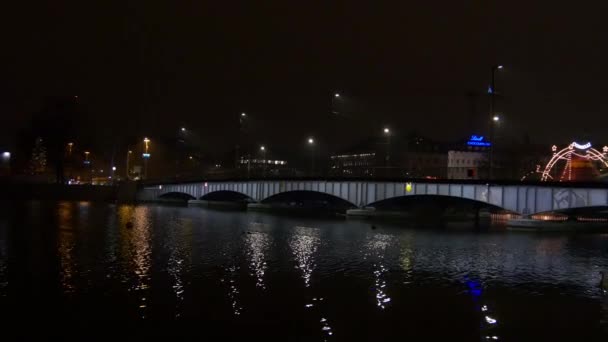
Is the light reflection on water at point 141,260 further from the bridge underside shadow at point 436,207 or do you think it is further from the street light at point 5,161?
the street light at point 5,161

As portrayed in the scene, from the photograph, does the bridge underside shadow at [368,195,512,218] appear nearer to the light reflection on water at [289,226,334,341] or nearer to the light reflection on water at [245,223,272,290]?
the light reflection on water at [289,226,334,341]

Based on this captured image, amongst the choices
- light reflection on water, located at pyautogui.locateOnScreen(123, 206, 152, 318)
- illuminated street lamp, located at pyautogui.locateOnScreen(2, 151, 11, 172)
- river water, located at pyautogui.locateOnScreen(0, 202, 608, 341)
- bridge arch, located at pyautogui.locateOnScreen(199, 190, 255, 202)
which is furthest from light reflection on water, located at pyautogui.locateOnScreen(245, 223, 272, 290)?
illuminated street lamp, located at pyautogui.locateOnScreen(2, 151, 11, 172)

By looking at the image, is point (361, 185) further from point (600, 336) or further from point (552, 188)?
point (600, 336)

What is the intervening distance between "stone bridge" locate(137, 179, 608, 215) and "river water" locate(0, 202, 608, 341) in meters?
11.9

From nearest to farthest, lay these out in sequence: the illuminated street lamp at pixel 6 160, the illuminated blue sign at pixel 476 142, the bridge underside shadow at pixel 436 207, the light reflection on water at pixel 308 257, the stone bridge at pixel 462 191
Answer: the light reflection on water at pixel 308 257
the stone bridge at pixel 462 191
the bridge underside shadow at pixel 436 207
the illuminated blue sign at pixel 476 142
the illuminated street lamp at pixel 6 160

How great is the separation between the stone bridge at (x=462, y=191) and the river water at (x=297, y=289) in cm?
1188

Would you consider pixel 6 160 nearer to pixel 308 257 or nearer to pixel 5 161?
pixel 5 161

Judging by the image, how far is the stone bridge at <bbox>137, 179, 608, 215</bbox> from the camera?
56000 millimetres

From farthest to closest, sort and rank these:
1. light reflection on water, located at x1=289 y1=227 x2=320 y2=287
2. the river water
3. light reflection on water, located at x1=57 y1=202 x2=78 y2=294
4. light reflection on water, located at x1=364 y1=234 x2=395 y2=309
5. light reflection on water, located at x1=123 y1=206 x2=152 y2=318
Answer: light reflection on water, located at x1=289 y1=227 x2=320 y2=287 → light reflection on water, located at x1=57 y1=202 x2=78 y2=294 → light reflection on water, located at x1=364 y1=234 x2=395 y2=309 → light reflection on water, located at x1=123 y1=206 x2=152 y2=318 → the river water

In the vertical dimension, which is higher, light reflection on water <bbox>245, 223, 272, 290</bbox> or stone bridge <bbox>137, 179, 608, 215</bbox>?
stone bridge <bbox>137, 179, 608, 215</bbox>

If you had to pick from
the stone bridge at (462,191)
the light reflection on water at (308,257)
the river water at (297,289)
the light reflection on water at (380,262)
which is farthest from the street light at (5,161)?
the light reflection on water at (380,262)

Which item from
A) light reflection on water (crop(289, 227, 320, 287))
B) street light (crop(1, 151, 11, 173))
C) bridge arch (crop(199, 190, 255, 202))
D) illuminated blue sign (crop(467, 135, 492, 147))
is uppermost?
illuminated blue sign (crop(467, 135, 492, 147))

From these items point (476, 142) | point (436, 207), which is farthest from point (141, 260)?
point (476, 142)

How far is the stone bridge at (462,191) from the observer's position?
56000 millimetres
